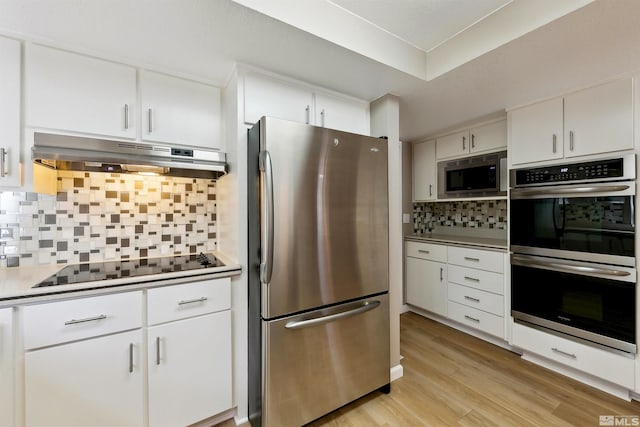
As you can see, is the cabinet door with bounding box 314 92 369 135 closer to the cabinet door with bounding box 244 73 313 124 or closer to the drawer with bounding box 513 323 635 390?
the cabinet door with bounding box 244 73 313 124

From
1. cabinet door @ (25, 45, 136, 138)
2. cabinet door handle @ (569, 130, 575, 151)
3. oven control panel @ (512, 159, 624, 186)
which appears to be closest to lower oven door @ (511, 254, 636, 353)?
oven control panel @ (512, 159, 624, 186)

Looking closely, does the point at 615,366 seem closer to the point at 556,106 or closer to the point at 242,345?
the point at 556,106

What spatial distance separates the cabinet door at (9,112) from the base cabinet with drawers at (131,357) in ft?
2.38

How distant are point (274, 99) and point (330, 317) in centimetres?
141

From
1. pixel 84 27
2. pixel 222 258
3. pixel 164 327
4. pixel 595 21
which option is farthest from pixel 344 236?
pixel 84 27

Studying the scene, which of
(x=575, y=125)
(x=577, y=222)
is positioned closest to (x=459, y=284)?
(x=577, y=222)

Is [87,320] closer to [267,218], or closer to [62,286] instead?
[62,286]

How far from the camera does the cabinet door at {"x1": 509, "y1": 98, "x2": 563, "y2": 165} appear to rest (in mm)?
2027

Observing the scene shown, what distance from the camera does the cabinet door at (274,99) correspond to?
5.26 feet

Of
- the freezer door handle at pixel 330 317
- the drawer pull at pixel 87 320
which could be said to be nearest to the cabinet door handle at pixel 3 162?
the drawer pull at pixel 87 320

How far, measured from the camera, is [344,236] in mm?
1602

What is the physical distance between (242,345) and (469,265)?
7.22 ft

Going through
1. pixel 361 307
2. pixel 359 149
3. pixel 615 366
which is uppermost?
pixel 359 149

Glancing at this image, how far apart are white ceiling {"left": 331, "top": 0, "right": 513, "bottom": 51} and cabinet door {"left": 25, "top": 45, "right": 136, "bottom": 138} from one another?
1.33 meters
